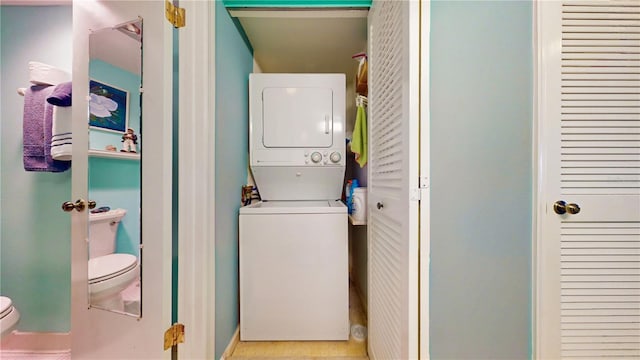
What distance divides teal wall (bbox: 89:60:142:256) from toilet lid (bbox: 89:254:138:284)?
0.05 meters

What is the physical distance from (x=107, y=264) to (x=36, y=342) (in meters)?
1.13

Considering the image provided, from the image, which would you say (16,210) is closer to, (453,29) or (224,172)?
(224,172)

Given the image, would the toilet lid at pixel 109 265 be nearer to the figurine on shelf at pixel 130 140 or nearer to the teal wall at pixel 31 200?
the figurine on shelf at pixel 130 140

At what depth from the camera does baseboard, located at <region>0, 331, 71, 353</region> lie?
152 centimetres

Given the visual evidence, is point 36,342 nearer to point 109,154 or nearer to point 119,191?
point 119,191

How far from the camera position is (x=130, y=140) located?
3.49 ft

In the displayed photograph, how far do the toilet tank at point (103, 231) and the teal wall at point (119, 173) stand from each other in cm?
3

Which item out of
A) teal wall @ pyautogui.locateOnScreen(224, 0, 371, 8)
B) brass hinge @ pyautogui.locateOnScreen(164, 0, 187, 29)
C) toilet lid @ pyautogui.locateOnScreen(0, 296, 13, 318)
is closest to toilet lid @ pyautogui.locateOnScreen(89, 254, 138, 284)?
toilet lid @ pyautogui.locateOnScreen(0, 296, 13, 318)

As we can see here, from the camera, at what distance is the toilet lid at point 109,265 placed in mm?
1169

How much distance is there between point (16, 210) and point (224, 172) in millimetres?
1619

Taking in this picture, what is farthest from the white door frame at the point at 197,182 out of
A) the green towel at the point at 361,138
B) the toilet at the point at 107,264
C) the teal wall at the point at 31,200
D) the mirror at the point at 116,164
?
the teal wall at the point at 31,200

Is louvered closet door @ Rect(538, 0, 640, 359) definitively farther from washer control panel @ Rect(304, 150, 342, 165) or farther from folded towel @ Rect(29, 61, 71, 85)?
folded towel @ Rect(29, 61, 71, 85)

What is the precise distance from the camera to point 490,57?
0.82m

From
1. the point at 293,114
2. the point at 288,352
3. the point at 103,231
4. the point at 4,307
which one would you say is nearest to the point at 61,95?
the point at 103,231
